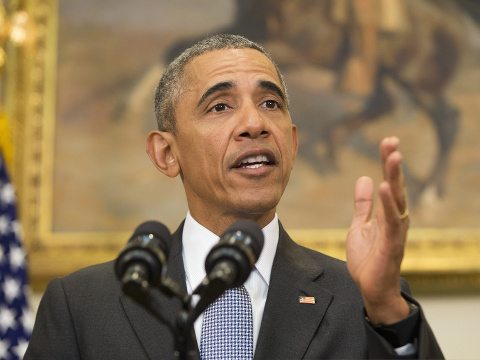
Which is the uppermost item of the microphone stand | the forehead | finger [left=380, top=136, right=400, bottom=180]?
the forehead

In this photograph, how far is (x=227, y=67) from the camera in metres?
2.56

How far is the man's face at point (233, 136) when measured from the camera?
2.38 meters

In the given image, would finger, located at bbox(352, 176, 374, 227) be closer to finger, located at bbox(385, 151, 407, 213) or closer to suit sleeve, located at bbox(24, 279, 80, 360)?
finger, located at bbox(385, 151, 407, 213)

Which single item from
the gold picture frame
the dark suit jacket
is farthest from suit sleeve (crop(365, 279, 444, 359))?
the gold picture frame

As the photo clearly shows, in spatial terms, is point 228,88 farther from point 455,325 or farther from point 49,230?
point 455,325

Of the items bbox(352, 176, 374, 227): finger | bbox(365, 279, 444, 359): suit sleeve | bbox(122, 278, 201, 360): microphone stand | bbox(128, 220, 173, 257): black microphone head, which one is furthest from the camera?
bbox(352, 176, 374, 227): finger

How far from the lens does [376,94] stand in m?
4.94

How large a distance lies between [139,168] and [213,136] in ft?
8.07

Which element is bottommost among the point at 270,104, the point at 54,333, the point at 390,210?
the point at 54,333

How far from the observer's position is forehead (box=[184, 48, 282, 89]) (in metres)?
2.54

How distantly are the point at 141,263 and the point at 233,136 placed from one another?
109 cm

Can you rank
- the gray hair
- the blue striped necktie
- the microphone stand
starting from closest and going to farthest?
the microphone stand < the blue striped necktie < the gray hair

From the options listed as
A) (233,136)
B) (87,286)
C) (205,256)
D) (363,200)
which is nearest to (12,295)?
(87,286)

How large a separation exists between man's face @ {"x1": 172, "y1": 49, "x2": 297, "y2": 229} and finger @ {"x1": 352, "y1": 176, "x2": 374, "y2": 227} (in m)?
0.49
